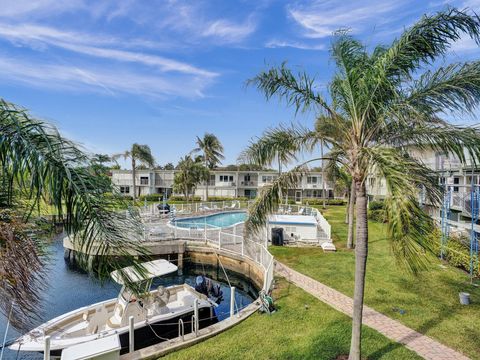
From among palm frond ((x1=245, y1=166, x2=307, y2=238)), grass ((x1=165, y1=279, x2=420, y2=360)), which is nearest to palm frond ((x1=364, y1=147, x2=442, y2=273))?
palm frond ((x1=245, y1=166, x2=307, y2=238))

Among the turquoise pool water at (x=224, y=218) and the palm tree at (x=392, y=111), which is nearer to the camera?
the palm tree at (x=392, y=111)

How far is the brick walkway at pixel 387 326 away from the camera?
656cm

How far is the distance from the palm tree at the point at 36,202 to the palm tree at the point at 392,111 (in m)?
3.79

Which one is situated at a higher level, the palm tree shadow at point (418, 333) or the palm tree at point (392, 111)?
the palm tree at point (392, 111)

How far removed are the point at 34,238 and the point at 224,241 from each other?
15906mm

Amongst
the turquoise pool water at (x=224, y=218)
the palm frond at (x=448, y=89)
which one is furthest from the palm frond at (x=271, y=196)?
the turquoise pool water at (x=224, y=218)

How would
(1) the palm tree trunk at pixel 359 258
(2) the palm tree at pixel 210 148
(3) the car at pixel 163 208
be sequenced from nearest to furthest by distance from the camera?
(1) the palm tree trunk at pixel 359 258, (3) the car at pixel 163 208, (2) the palm tree at pixel 210 148

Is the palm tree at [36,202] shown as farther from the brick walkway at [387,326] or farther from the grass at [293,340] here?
the brick walkway at [387,326]

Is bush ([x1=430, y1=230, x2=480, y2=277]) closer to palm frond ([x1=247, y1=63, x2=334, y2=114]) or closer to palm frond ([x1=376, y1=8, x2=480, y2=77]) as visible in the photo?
palm frond ([x1=376, y1=8, x2=480, y2=77])

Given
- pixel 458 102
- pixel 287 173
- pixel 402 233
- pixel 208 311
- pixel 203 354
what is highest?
pixel 458 102

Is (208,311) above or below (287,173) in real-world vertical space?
below

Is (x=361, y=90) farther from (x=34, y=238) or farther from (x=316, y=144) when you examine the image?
(x=34, y=238)

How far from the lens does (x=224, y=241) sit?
1886 centimetres

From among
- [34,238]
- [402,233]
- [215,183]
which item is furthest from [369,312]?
[215,183]
